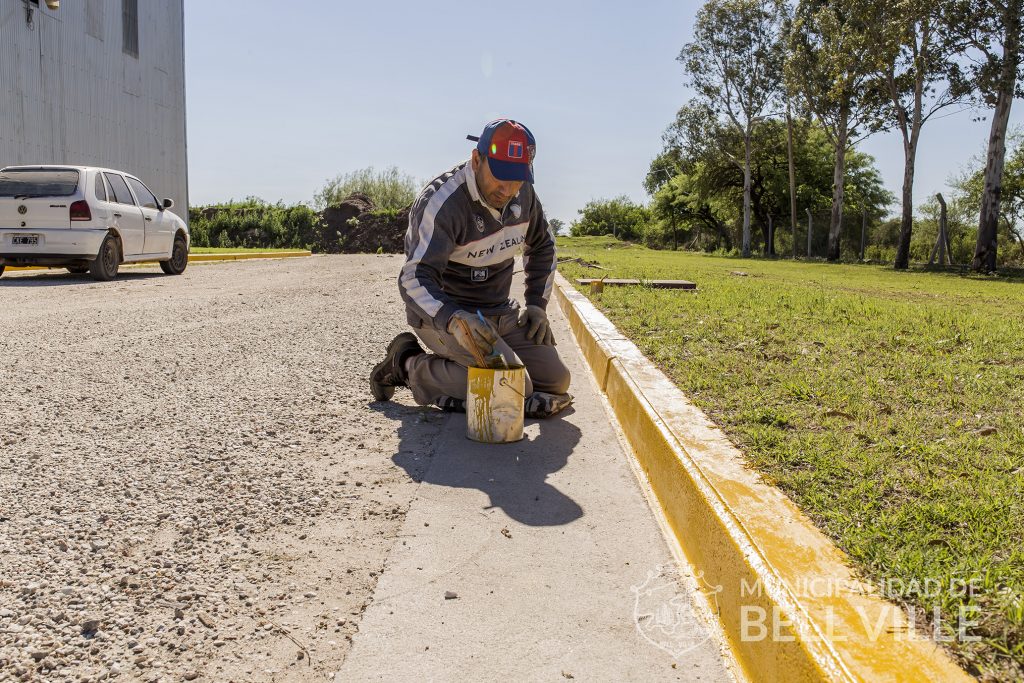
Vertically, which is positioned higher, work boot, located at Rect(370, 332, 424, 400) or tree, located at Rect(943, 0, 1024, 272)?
tree, located at Rect(943, 0, 1024, 272)

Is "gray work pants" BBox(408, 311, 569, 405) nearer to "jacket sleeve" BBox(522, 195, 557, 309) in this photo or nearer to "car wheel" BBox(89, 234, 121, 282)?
"jacket sleeve" BBox(522, 195, 557, 309)

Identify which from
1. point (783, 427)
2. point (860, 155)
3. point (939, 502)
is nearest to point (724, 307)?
point (783, 427)

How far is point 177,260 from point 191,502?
12746 millimetres

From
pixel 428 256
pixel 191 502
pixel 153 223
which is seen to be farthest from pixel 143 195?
pixel 191 502

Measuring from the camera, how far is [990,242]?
2184 cm

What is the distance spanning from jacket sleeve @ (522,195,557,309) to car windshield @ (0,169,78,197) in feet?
30.4

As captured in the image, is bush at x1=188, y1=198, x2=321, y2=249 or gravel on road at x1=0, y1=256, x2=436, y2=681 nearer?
gravel on road at x1=0, y1=256, x2=436, y2=681

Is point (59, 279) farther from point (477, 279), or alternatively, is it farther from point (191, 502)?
point (191, 502)

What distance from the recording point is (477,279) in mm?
4812

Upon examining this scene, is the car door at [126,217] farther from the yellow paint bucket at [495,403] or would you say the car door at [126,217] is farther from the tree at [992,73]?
the tree at [992,73]

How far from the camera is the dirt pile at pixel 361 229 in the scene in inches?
1474

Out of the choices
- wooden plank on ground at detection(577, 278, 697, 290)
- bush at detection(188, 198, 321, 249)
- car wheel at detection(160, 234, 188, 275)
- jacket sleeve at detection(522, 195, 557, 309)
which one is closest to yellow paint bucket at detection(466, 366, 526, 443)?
jacket sleeve at detection(522, 195, 557, 309)

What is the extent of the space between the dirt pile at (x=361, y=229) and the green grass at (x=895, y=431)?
31272 mm

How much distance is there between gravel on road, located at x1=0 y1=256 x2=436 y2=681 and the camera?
2088 mm
